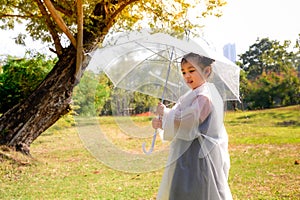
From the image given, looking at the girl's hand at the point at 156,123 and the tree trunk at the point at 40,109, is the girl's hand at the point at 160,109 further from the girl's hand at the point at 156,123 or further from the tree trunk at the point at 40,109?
the tree trunk at the point at 40,109

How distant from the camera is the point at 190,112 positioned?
2104mm

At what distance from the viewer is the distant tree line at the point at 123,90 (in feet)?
8.34

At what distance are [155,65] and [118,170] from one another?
0.68 meters

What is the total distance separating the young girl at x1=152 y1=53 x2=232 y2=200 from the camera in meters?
2.13

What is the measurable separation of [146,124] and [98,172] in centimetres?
364

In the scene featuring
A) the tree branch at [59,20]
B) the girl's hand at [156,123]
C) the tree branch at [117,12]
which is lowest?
the girl's hand at [156,123]

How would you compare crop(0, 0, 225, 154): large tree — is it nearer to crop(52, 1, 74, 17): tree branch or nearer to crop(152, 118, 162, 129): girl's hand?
crop(52, 1, 74, 17): tree branch

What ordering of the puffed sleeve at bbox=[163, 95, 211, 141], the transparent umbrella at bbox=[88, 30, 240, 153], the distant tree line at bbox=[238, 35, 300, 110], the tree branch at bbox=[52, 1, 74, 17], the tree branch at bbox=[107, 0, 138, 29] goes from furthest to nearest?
the distant tree line at bbox=[238, 35, 300, 110]
the tree branch at bbox=[52, 1, 74, 17]
the tree branch at bbox=[107, 0, 138, 29]
the transparent umbrella at bbox=[88, 30, 240, 153]
the puffed sleeve at bbox=[163, 95, 211, 141]

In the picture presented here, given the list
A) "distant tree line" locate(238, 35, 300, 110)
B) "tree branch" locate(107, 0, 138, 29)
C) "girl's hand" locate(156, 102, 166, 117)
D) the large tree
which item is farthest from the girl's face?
"distant tree line" locate(238, 35, 300, 110)

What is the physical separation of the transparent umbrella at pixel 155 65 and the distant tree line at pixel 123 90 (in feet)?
0.24

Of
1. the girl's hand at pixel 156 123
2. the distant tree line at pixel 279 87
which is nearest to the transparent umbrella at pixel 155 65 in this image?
the girl's hand at pixel 156 123

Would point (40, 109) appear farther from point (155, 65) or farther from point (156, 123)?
point (156, 123)

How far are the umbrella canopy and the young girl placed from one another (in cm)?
11

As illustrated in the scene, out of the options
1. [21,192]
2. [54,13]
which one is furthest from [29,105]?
[21,192]
